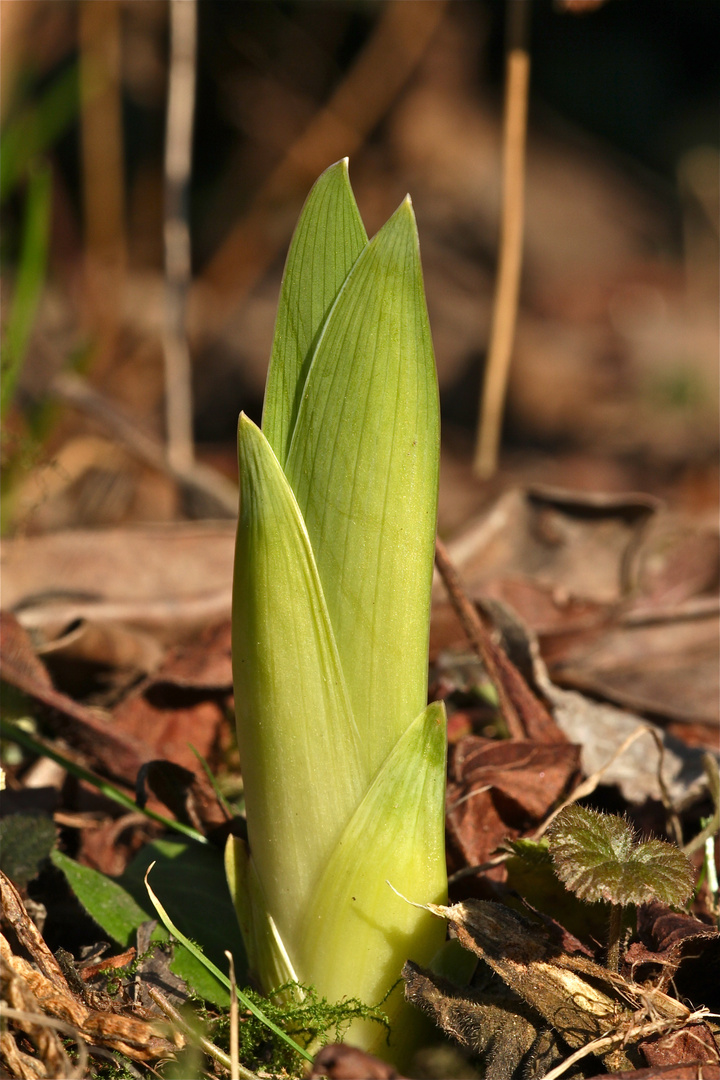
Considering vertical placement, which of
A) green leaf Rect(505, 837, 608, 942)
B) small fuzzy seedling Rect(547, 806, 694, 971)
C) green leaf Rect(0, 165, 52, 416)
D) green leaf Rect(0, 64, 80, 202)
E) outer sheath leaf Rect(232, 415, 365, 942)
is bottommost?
green leaf Rect(505, 837, 608, 942)

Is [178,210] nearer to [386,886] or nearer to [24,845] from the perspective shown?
[24,845]

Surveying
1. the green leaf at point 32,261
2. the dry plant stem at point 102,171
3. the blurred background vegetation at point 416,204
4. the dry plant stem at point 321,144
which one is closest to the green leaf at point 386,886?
the green leaf at point 32,261

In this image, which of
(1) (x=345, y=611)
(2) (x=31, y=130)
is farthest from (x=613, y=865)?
(2) (x=31, y=130)

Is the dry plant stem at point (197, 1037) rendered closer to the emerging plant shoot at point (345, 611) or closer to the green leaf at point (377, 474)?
the emerging plant shoot at point (345, 611)

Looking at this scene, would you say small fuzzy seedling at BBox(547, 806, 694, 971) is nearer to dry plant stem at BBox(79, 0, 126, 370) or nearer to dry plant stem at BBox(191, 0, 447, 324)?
dry plant stem at BBox(79, 0, 126, 370)

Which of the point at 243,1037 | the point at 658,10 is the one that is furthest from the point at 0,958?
the point at 658,10

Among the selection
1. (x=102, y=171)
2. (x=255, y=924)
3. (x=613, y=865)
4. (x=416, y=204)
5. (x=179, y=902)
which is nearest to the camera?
(x=613, y=865)

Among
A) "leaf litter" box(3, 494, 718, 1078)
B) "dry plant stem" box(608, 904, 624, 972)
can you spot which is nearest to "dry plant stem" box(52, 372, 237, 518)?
"leaf litter" box(3, 494, 718, 1078)

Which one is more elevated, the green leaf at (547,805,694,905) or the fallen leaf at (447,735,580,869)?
the green leaf at (547,805,694,905)
